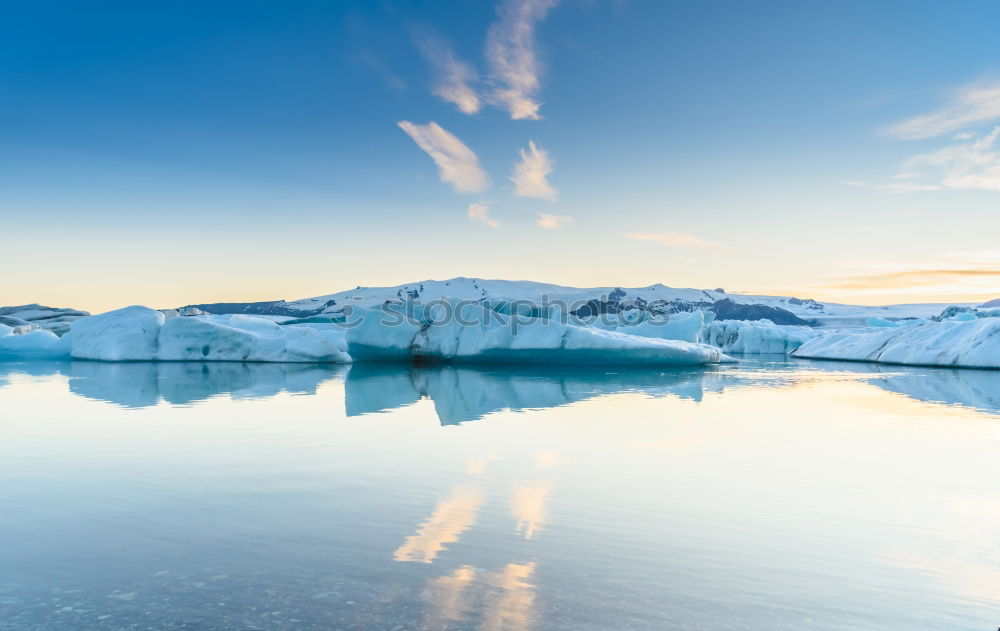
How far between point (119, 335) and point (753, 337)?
1175 inches

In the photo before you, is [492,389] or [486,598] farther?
[492,389]

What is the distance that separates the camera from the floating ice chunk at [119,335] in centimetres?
2098

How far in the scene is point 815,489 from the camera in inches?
180

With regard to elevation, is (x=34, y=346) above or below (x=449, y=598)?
above

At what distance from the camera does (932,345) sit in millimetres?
21766

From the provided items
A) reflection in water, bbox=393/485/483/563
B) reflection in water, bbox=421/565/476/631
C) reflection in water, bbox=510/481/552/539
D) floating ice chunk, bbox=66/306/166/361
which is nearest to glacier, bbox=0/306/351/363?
floating ice chunk, bbox=66/306/166/361

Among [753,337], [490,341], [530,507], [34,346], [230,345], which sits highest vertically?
[753,337]

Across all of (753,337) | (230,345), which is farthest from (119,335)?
(753,337)

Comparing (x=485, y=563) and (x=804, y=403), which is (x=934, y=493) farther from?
(x=804, y=403)

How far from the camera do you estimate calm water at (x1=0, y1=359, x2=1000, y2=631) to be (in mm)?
2488

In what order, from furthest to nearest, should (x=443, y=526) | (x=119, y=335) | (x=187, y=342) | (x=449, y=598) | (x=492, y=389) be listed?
1. (x=187, y=342)
2. (x=119, y=335)
3. (x=492, y=389)
4. (x=443, y=526)
5. (x=449, y=598)

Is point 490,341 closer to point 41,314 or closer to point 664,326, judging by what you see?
point 664,326

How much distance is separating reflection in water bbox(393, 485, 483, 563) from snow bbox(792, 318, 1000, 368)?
2115 centimetres

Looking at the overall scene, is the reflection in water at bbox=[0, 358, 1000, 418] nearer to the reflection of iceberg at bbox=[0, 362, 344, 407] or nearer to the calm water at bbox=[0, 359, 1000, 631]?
the reflection of iceberg at bbox=[0, 362, 344, 407]
